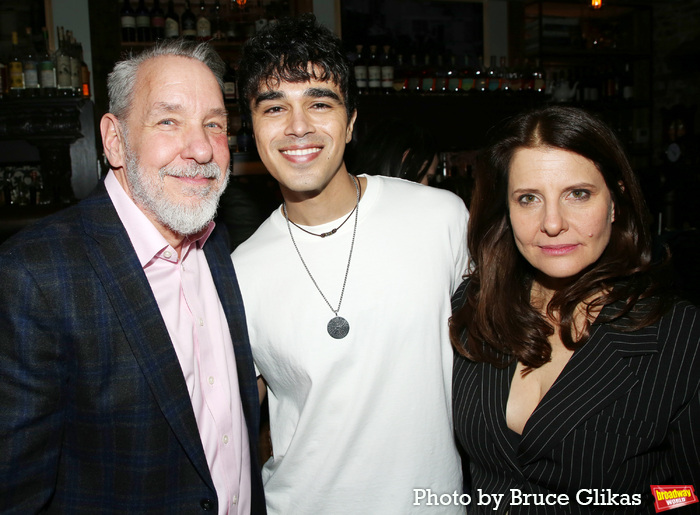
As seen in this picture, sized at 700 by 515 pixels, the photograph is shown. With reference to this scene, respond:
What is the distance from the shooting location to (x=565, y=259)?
1456 millimetres

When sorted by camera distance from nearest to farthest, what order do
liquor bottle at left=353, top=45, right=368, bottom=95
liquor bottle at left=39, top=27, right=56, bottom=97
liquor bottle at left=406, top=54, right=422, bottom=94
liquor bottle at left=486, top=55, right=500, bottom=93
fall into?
liquor bottle at left=39, top=27, right=56, bottom=97 < liquor bottle at left=353, top=45, right=368, bottom=95 < liquor bottle at left=406, top=54, right=422, bottom=94 < liquor bottle at left=486, top=55, right=500, bottom=93

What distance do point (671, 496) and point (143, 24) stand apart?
5.15m

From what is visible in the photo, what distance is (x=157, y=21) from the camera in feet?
16.2

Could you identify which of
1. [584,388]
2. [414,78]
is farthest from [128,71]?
[414,78]

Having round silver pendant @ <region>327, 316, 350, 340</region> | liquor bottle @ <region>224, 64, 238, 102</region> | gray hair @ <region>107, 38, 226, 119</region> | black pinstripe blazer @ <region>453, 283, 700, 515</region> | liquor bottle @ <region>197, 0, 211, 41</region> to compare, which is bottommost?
black pinstripe blazer @ <region>453, 283, 700, 515</region>

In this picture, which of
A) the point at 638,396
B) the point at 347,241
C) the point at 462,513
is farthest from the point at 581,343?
the point at 347,241

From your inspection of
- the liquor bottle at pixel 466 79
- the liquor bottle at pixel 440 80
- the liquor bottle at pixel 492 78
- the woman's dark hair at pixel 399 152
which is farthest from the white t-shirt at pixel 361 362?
the liquor bottle at pixel 492 78

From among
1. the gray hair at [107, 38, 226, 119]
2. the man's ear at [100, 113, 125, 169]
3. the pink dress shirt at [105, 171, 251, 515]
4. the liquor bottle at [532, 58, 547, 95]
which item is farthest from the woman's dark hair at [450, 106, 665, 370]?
the liquor bottle at [532, 58, 547, 95]

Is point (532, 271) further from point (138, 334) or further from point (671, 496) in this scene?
point (138, 334)

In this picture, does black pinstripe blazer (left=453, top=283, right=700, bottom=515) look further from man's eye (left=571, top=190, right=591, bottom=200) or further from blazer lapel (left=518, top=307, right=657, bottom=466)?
man's eye (left=571, top=190, right=591, bottom=200)

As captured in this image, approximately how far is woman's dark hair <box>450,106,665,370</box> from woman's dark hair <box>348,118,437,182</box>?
1.33 metres

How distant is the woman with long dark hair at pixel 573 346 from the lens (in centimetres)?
134

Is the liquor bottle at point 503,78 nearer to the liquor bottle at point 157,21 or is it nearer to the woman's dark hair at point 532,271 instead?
the liquor bottle at point 157,21

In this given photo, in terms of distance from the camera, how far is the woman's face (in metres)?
1.44
